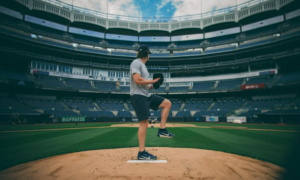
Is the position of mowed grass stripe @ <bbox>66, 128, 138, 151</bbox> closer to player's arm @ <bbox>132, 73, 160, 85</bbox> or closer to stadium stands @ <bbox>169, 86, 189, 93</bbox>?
player's arm @ <bbox>132, 73, 160, 85</bbox>

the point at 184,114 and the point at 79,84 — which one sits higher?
the point at 79,84

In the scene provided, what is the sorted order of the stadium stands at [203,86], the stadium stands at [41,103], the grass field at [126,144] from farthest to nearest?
the stadium stands at [203,86] → the stadium stands at [41,103] → the grass field at [126,144]

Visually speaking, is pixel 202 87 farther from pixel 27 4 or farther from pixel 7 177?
pixel 27 4

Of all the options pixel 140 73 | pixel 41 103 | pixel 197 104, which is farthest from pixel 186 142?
pixel 197 104

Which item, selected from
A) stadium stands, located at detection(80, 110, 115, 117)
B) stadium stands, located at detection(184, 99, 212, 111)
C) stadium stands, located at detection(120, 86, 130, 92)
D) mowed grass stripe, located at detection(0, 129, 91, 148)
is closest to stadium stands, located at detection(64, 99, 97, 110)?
stadium stands, located at detection(80, 110, 115, 117)

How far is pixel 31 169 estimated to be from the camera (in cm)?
369

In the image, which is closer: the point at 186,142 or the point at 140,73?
the point at 140,73

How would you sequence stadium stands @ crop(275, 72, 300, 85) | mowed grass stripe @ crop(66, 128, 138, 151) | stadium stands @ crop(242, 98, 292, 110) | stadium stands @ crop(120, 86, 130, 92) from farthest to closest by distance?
1. stadium stands @ crop(120, 86, 130, 92)
2. stadium stands @ crop(242, 98, 292, 110)
3. stadium stands @ crop(275, 72, 300, 85)
4. mowed grass stripe @ crop(66, 128, 138, 151)

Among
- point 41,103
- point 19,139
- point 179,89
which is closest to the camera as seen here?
point 19,139

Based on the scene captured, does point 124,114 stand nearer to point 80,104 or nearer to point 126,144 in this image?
point 80,104

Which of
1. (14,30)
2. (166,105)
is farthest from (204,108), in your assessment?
(14,30)

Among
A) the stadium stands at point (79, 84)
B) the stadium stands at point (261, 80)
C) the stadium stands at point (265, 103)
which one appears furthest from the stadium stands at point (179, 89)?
the stadium stands at point (79, 84)

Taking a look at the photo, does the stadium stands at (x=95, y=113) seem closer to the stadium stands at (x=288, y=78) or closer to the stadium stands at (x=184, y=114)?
the stadium stands at (x=184, y=114)

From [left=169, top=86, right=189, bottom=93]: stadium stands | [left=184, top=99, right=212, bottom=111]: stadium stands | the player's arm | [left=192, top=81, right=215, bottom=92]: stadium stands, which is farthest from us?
[left=169, top=86, right=189, bottom=93]: stadium stands
